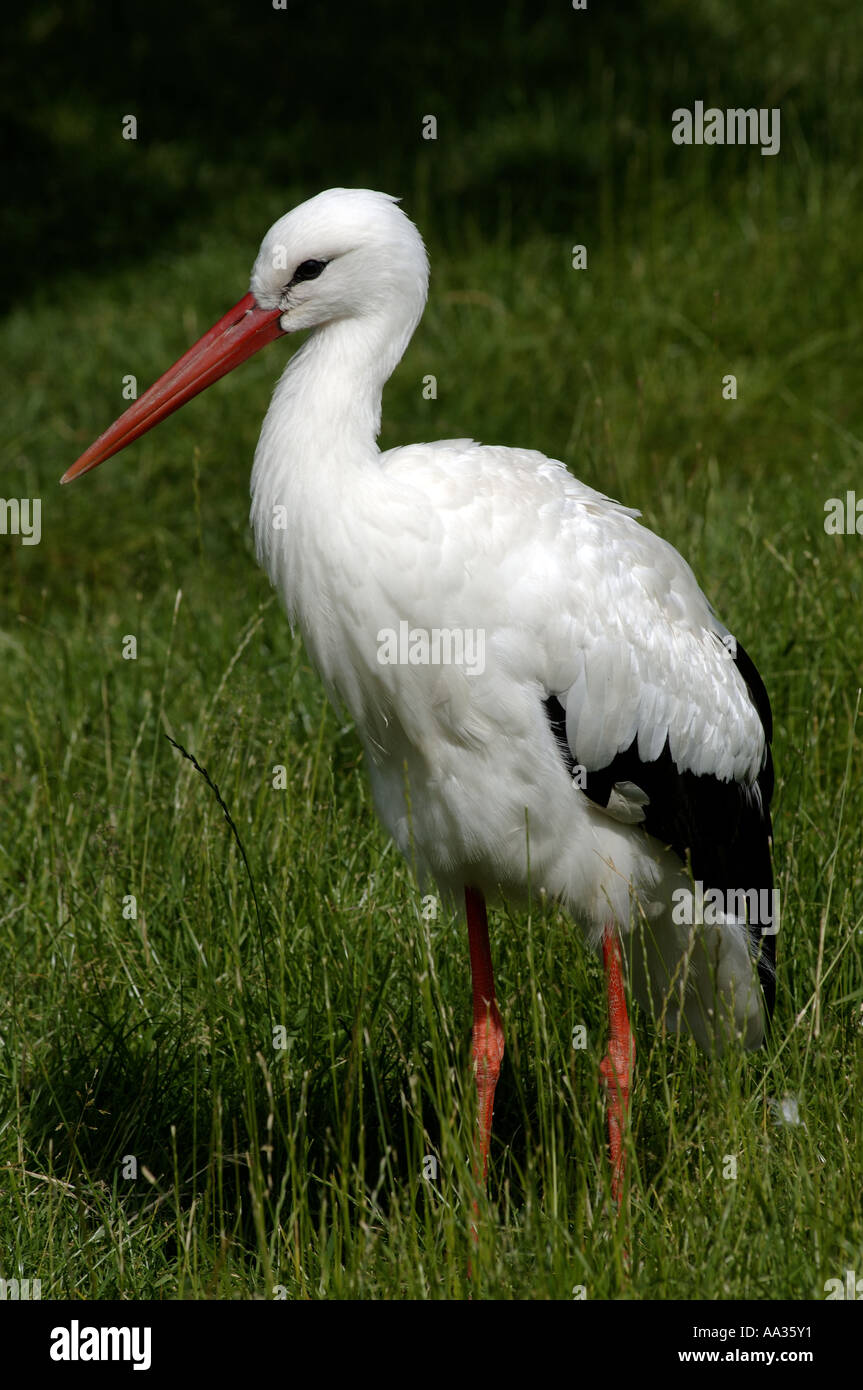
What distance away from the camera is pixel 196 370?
3064 millimetres

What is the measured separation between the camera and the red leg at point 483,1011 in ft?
11.0

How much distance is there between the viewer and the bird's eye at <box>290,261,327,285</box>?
2920 millimetres

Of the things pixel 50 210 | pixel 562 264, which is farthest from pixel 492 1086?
pixel 50 210

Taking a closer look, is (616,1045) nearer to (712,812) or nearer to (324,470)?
(712,812)

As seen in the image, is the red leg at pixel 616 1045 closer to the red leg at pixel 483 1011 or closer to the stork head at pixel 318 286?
the red leg at pixel 483 1011

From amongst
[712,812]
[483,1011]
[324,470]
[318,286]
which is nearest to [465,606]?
[324,470]

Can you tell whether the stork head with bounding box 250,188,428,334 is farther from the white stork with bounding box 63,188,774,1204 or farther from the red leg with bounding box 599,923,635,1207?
the red leg with bounding box 599,923,635,1207

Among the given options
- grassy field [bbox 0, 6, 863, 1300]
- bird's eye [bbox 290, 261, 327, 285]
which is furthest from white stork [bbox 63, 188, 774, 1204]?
grassy field [bbox 0, 6, 863, 1300]

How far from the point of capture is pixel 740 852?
3406 mm

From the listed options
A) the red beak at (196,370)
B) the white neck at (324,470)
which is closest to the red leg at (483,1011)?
the white neck at (324,470)

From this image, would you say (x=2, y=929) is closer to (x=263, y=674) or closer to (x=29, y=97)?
(x=263, y=674)

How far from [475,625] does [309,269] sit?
27.8 inches

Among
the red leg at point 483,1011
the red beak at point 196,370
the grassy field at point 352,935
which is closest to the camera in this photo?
the grassy field at point 352,935

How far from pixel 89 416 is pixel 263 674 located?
3.00m
